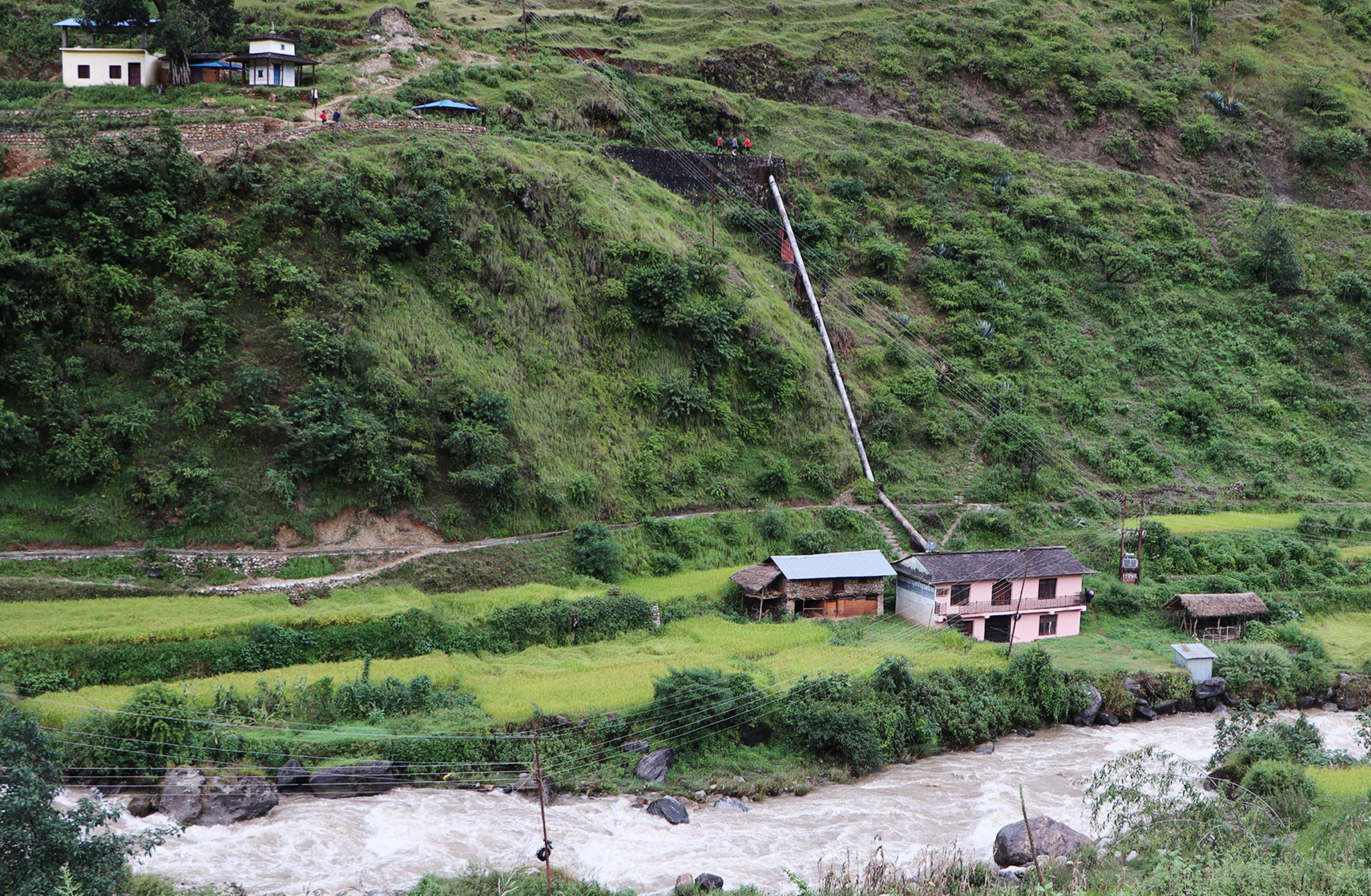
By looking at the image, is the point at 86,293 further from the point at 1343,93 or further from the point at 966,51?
the point at 1343,93

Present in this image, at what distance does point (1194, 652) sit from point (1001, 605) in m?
6.14

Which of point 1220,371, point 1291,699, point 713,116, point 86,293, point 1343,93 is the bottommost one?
point 1291,699

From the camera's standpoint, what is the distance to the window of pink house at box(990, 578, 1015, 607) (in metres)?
33.5

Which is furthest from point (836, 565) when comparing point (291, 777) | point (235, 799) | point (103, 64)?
point (103, 64)

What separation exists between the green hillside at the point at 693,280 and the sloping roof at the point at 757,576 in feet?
12.8

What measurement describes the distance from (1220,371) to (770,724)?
3412 centimetres

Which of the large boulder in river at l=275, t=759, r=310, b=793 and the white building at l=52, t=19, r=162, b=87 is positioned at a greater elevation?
the white building at l=52, t=19, r=162, b=87

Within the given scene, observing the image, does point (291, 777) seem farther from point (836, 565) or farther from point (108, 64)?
point (108, 64)

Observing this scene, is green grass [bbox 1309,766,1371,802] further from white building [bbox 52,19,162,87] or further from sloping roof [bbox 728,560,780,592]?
white building [bbox 52,19,162,87]

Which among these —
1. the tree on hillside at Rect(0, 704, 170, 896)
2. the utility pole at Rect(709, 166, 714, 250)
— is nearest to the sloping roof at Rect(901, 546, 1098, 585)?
the utility pole at Rect(709, 166, 714, 250)

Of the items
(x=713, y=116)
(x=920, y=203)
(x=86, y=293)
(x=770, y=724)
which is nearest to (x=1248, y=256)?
(x=920, y=203)

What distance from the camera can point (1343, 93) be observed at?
6303cm

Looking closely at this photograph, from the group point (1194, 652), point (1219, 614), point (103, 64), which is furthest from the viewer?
point (103, 64)

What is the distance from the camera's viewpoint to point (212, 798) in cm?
2166
